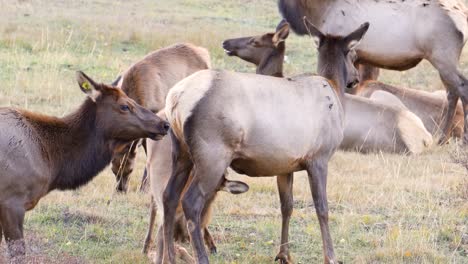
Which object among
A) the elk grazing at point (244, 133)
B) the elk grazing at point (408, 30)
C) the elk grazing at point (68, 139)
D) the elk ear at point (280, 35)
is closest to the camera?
the elk grazing at point (244, 133)

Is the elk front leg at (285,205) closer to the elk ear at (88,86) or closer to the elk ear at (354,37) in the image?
the elk ear at (354,37)

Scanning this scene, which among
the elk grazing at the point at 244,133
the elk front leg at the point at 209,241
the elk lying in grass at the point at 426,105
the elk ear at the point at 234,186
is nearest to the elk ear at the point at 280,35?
the elk grazing at the point at 244,133

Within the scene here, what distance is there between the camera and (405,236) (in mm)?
9797

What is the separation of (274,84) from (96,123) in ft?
5.15

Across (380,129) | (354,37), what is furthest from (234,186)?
(380,129)

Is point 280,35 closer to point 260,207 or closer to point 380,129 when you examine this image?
point 260,207

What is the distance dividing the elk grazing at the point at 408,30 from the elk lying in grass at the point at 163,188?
4754mm

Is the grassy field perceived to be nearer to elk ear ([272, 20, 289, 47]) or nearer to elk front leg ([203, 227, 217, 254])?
elk front leg ([203, 227, 217, 254])

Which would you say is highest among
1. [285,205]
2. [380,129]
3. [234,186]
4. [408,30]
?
[234,186]

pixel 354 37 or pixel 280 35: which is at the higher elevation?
pixel 354 37

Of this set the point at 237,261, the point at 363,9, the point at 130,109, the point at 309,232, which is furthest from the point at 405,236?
the point at 363,9

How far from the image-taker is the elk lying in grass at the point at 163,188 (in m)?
8.98

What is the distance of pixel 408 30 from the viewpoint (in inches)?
540

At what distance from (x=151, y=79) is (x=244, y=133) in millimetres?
4074
